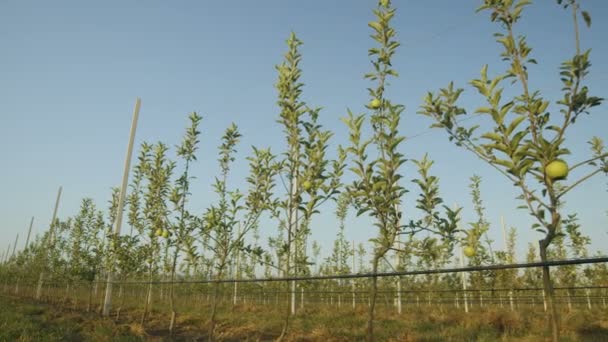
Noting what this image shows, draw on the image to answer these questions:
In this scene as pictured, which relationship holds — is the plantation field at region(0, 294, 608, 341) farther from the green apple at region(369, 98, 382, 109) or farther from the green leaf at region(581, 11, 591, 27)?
the green leaf at region(581, 11, 591, 27)

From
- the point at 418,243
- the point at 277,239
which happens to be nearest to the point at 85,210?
the point at 277,239

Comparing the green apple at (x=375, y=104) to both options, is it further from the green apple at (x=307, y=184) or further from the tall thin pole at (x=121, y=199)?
the tall thin pole at (x=121, y=199)

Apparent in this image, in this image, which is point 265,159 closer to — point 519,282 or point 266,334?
point 266,334

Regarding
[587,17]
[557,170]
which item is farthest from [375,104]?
[557,170]

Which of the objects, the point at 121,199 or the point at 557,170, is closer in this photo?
the point at 557,170

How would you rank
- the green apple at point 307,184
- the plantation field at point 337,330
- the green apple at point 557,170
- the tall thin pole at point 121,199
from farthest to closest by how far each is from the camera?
the tall thin pole at point 121,199, the plantation field at point 337,330, the green apple at point 307,184, the green apple at point 557,170

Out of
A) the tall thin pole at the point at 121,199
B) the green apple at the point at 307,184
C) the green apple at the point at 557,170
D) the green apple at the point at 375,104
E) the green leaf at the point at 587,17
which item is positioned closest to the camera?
the green apple at the point at 557,170

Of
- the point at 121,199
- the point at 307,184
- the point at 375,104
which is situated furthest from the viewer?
the point at 121,199

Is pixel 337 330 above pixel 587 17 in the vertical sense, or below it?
below

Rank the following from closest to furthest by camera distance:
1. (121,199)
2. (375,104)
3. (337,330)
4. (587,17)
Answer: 1. (587,17)
2. (375,104)
3. (337,330)
4. (121,199)

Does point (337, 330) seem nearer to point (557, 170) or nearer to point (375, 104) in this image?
point (375, 104)

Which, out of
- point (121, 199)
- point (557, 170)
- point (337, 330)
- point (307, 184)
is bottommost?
point (337, 330)

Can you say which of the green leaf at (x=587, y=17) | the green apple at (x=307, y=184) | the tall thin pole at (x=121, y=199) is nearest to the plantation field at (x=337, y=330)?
the tall thin pole at (x=121, y=199)

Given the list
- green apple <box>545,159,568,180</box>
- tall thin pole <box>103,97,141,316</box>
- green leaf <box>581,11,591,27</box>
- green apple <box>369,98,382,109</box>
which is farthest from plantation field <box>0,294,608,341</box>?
green leaf <box>581,11,591,27</box>
